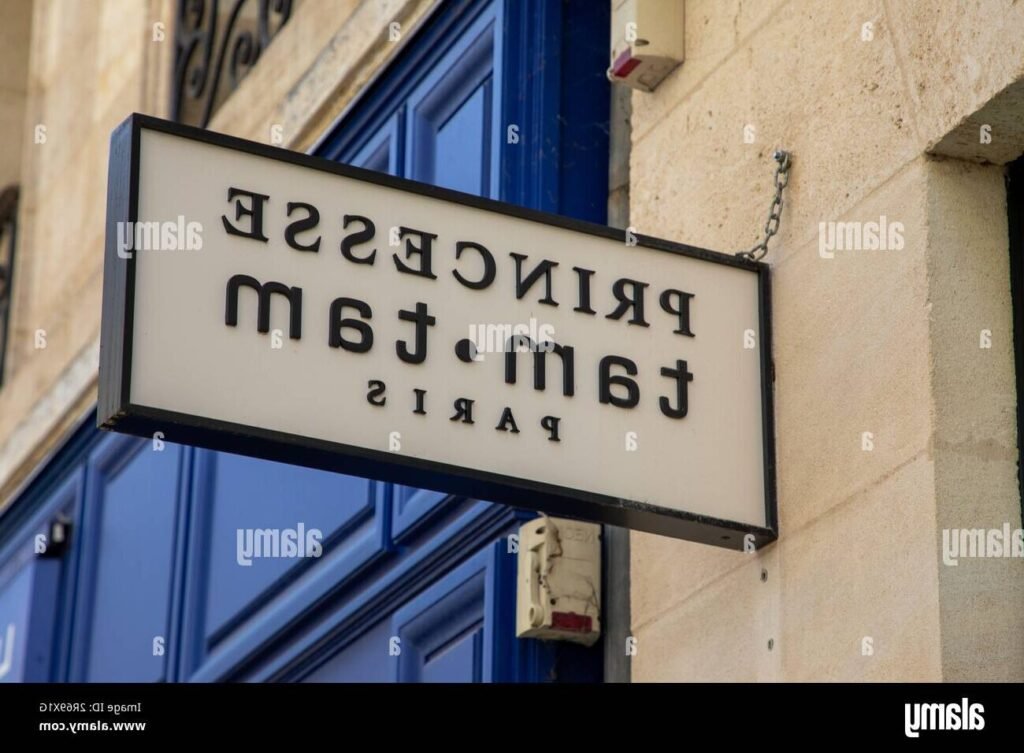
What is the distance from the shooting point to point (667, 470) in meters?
4.61

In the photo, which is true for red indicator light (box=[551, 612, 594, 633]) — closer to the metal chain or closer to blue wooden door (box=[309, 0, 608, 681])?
blue wooden door (box=[309, 0, 608, 681])

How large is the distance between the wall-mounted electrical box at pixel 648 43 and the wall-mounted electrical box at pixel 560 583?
1213 millimetres

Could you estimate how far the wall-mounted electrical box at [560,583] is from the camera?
5691mm

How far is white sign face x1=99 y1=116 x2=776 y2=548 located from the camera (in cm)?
A: 417

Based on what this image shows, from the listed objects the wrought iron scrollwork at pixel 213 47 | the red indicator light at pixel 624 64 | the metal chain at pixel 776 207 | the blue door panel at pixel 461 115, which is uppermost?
the wrought iron scrollwork at pixel 213 47

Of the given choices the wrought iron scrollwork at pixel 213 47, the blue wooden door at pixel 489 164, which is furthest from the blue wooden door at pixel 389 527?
the wrought iron scrollwork at pixel 213 47

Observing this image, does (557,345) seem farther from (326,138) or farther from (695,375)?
(326,138)

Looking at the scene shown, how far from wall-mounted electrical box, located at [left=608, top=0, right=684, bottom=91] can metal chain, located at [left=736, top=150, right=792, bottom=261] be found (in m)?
0.65

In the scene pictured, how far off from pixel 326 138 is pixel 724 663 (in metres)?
3.40

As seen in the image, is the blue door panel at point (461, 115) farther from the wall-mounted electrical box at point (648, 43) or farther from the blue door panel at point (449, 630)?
the blue door panel at point (449, 630)

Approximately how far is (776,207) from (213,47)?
4970 millimetres

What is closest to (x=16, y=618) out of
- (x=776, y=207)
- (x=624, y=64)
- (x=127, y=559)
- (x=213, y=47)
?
(x=127, y=559)
